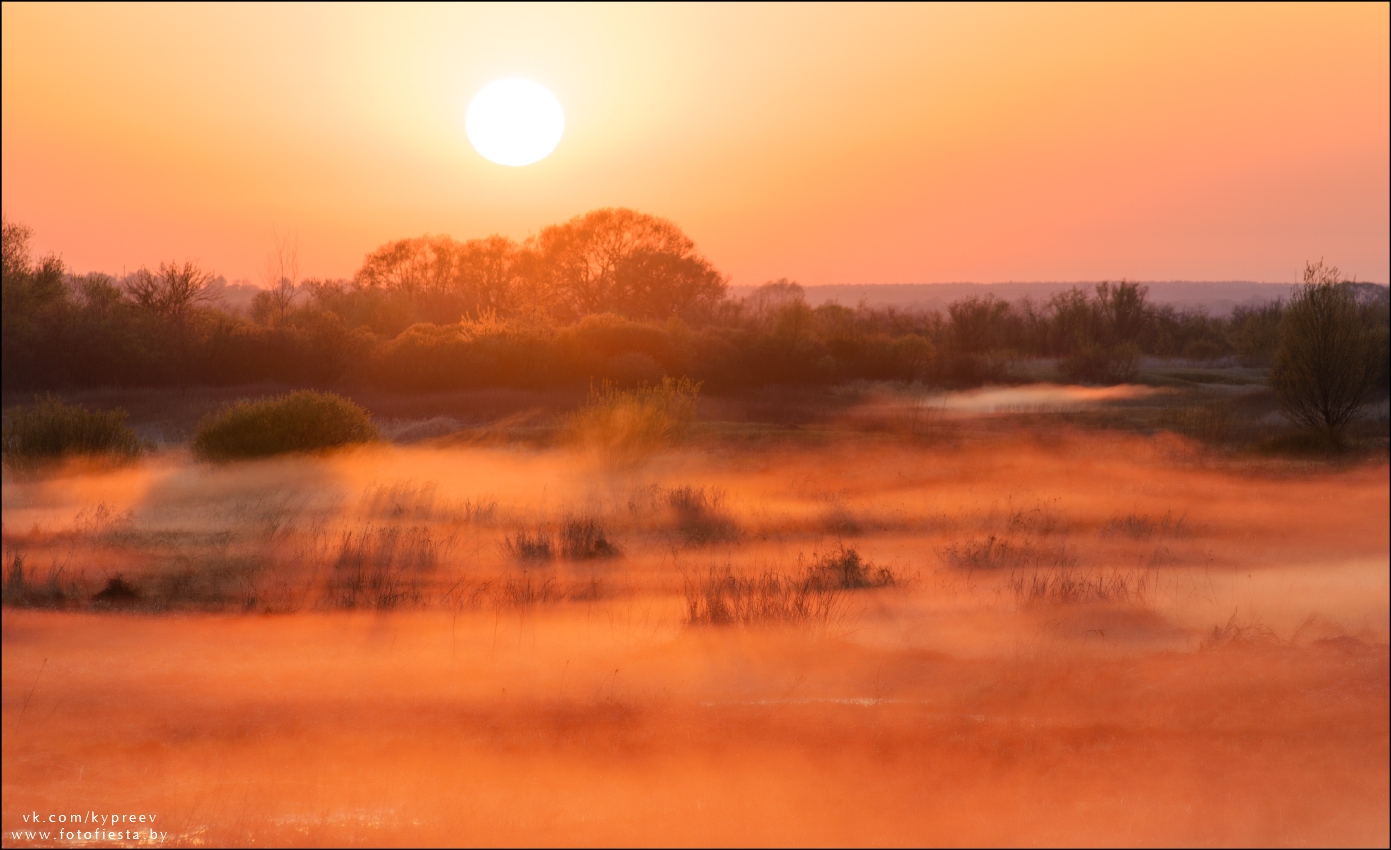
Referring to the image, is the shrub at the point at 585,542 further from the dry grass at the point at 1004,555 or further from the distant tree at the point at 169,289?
the distant tree at the point at 169,289

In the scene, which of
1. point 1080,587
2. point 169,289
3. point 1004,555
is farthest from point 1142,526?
point 169,289

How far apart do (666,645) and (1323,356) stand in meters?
21.9

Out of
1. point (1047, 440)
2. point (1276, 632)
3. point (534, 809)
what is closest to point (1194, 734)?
point (1276, 632)

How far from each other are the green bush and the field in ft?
1.60

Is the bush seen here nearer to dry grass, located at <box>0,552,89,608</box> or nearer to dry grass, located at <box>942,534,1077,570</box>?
dry grass, located at <box>0,552,89,608</box>

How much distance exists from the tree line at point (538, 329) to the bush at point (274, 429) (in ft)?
20.2

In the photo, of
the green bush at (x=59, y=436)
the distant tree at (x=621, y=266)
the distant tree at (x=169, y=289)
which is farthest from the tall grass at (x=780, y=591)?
the distant tree at (x=621, y=266)

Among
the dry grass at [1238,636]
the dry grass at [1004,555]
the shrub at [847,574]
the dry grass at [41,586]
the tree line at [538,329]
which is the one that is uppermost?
the tree line at [538,329]

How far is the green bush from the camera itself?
17281 millimetres

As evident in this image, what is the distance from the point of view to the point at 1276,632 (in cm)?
1067

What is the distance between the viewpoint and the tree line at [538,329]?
24.8 meters

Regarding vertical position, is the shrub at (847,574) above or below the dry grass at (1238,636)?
above

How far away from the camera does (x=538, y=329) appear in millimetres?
29688

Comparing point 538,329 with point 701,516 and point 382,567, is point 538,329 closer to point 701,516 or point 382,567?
point 701,516
